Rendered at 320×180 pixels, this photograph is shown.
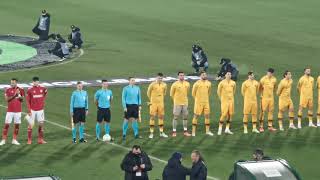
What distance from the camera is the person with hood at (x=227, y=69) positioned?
122 ft

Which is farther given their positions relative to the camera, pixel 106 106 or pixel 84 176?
pixel 106 106

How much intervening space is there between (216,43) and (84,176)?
25.9 m

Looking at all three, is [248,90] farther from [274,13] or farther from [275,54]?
[274,13]

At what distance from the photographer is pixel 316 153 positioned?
2752cm

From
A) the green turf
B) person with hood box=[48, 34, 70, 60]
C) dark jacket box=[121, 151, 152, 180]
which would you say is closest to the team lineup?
the green turf

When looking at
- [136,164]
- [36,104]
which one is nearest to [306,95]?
[36,104]

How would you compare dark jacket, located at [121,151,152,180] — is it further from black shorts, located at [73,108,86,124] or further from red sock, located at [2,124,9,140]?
red sock, located at [2,124,9,140]

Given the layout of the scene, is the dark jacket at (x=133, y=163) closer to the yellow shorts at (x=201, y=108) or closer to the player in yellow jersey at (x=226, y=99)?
the yellow shorts at (x=201, y=108)

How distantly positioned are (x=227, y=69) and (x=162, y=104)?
848cm

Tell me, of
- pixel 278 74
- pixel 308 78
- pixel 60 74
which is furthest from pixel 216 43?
pixel 308 78

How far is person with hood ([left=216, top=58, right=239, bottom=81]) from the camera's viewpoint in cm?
3725

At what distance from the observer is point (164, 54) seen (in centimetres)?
4544

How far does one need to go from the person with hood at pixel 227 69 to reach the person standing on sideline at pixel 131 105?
8.96 metres

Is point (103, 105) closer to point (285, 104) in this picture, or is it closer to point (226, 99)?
point (226, 99)
